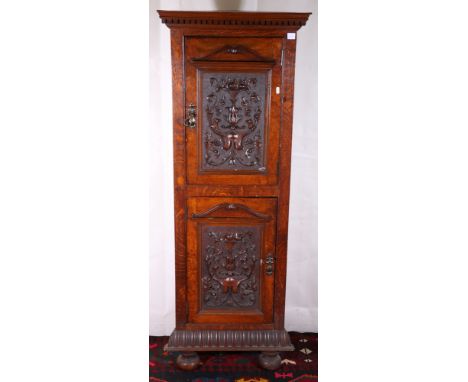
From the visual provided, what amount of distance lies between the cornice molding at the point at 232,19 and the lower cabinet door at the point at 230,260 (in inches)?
28.4

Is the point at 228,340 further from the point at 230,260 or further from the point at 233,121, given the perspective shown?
the point at 233,121

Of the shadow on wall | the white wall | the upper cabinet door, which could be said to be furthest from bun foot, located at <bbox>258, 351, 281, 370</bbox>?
the shadow on wall

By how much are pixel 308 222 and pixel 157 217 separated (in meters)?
0.89

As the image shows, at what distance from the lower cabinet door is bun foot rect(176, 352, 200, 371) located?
0.25 meters

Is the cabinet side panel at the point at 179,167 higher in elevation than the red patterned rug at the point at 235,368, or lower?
higher

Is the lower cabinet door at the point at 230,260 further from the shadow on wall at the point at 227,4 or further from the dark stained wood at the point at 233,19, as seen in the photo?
the shadow on wall at the point at 227,4

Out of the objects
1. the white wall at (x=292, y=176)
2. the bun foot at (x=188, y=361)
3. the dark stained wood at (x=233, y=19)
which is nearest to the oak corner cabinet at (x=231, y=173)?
the dark stained wood at (x=233, y=19)

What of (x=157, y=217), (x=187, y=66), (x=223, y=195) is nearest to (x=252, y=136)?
(x=223, y=195)

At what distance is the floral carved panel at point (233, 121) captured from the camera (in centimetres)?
157

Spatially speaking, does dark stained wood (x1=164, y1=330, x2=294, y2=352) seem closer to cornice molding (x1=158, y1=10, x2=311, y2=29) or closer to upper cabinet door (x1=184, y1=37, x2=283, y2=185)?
upper cabinet door (x1=184, y1=37, x2=283, y2=185)

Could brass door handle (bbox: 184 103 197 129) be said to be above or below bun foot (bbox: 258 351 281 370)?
above

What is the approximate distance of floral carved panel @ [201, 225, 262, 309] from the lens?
5.49 feet

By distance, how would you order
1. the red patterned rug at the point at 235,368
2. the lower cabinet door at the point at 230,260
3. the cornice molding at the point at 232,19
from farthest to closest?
1. the red patterned rug at the point at 235,368
2. the lower cabinet door at the point at 230,260
3. the cornice molding at the point at 232,19

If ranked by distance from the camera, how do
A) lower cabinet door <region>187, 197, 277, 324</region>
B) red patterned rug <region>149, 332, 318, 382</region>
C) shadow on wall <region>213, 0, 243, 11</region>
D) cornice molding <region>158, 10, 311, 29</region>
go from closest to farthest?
cornice molding <region>158, 10, 311, 29</region> → lower cabinet door <region>187, 197, 277, 324</region> → red patterned rug <region>149, 332, 318, 382</region> → shadow on wall <region>213, 0, 243, 11</region>
